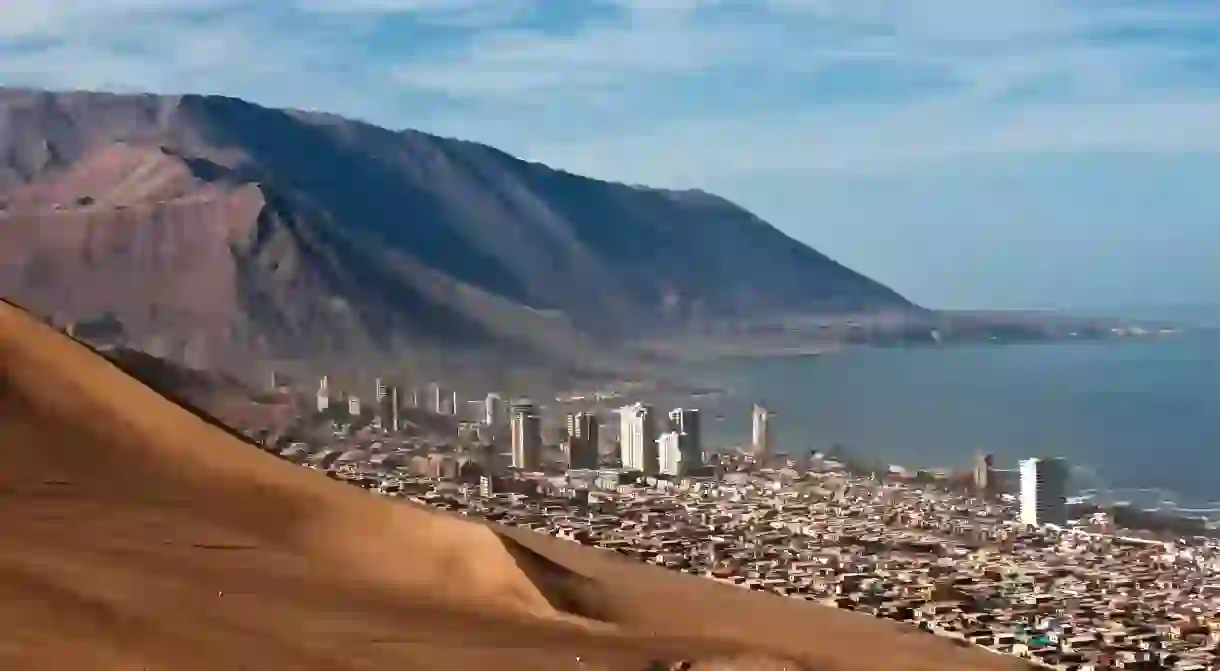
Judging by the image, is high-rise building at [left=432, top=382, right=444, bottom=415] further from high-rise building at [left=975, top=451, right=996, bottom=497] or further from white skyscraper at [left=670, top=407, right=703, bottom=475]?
high-rise building at [left=975, top=451, right=996, bottom=497]

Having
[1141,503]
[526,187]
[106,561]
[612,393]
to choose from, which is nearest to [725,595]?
[106,561]

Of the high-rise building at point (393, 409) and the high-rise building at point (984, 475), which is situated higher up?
the high-rise building at point (393, 409)

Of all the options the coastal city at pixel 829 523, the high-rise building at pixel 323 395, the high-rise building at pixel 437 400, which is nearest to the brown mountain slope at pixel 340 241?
the high-rise building at pixel 323 395

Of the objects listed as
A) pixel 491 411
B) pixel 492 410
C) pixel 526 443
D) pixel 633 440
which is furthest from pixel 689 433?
pixel 492 410

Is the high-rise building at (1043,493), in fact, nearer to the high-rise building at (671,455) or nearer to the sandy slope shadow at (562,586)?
the high-rise building at (671,455)

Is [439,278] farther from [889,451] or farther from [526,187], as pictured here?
[889,451]

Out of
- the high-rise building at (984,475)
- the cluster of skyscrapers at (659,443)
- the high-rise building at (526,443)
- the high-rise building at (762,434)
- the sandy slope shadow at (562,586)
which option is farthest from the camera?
the high-rise building at (762,434)

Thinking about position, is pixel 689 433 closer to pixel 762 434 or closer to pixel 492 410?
pixel 762 434

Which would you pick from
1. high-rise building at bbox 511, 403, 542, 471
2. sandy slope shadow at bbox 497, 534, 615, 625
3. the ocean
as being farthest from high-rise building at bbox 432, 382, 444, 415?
sandy slope shadow at bbox 497, 534, 615, 625
